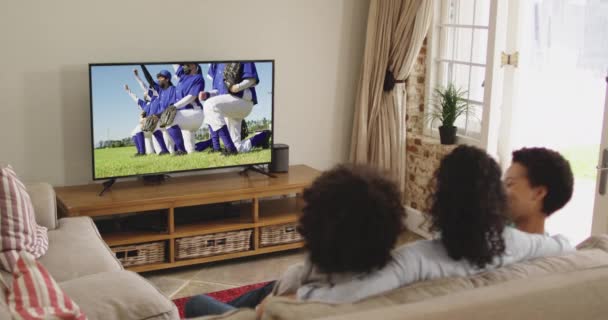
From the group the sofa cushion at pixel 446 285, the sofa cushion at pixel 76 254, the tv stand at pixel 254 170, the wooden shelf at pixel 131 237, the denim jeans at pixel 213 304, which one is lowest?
the wooden shelf at pixel 131 237

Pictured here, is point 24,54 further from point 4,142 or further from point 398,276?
point 398,276

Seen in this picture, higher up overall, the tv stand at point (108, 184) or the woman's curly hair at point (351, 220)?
the woman's curly hair at point (351, 220)

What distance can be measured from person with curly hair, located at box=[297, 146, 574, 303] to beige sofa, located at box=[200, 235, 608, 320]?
0.13 ft

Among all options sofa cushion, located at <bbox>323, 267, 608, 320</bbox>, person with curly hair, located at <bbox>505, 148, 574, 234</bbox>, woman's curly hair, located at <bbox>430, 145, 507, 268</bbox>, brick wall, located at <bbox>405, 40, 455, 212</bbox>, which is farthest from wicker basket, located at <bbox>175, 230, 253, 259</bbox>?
sofa cushion, located at <bbox>323, 267, 608, 320</bbox>

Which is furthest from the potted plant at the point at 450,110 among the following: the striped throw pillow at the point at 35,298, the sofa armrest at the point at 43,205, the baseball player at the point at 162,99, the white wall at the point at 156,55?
the striped throw pillow at the point at 35,298

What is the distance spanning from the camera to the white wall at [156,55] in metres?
4.40

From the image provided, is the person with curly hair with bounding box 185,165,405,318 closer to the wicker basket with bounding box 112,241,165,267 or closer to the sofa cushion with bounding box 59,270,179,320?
the sofa cushion with bounding box 59,270,179,320

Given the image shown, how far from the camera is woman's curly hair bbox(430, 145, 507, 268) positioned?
188 cm

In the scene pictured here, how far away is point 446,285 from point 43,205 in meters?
2.57

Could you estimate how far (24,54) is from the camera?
4371 millimetres

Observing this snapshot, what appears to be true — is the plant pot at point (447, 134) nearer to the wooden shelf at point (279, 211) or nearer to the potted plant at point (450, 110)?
the potted plant at point (450, 110)

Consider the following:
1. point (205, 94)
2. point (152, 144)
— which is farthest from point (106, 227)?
point (205, 94)

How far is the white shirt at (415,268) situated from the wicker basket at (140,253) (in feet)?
8.56

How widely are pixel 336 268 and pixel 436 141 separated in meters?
3.46
